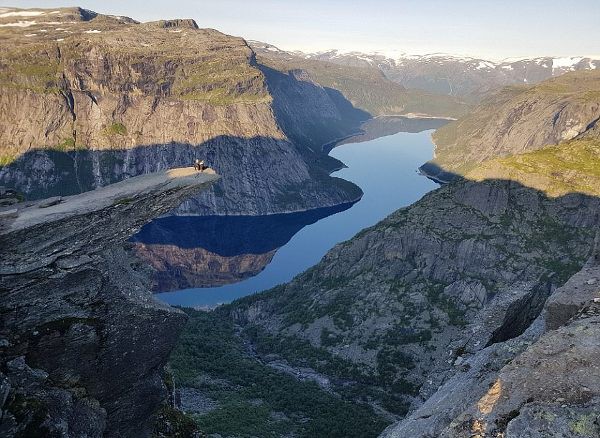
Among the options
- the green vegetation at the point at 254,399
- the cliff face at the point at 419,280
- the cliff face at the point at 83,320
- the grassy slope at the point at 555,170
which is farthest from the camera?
the grassy slope at the point at 555,170

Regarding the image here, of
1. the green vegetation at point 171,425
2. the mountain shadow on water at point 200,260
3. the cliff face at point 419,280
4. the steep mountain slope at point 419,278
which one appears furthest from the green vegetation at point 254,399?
the mountain shadow on water at point 200,260

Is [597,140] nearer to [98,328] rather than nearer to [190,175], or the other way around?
[190,175]

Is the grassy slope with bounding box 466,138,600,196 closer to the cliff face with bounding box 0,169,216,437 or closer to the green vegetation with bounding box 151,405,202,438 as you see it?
the cliff face with bounding box 0,169,216,437

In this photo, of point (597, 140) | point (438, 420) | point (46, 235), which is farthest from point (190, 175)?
point (597, 140)

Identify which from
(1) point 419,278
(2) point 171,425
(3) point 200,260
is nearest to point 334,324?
(1) point 419,278

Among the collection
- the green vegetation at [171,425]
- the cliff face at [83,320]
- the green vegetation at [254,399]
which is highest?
the cliff face at [83,320]

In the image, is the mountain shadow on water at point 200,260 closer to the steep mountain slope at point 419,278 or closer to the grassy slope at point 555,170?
the steep mountain slope at point 419,278

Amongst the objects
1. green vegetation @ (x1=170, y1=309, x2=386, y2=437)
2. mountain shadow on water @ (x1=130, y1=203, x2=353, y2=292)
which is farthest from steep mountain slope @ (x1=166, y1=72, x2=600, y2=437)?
mountain shadow on water @ (x1=130, y1=203, x2=353, y2=292)
